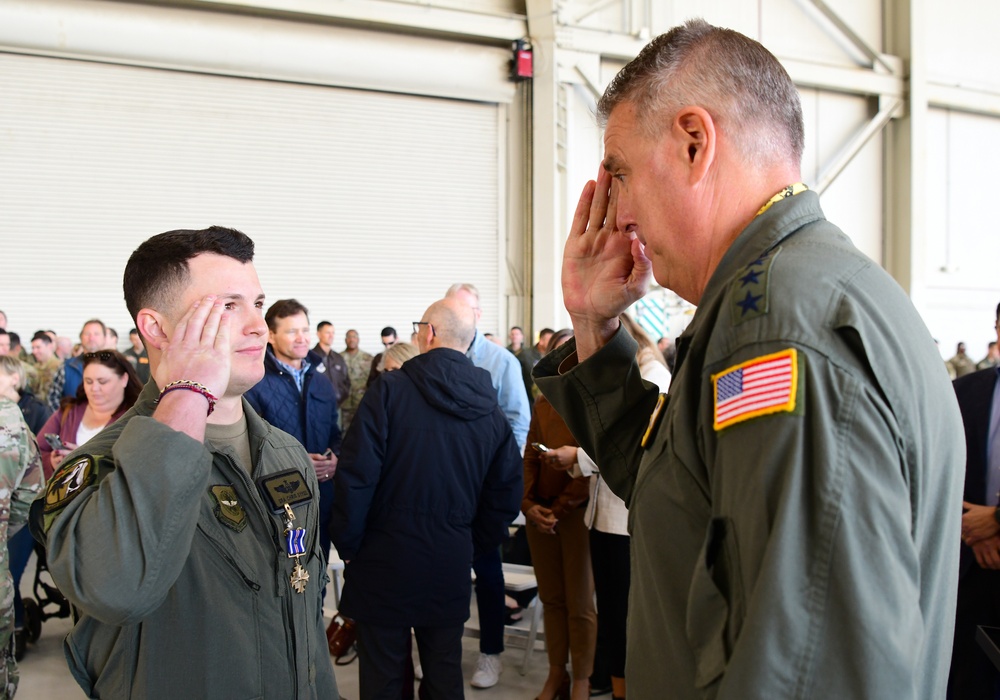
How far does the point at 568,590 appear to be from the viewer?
12.5ft

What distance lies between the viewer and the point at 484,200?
12.2 m

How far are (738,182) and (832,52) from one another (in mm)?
14587

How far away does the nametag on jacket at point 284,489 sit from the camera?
5.91 feet

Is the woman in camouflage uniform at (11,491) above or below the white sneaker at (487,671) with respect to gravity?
above

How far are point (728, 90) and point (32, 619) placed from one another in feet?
16.7

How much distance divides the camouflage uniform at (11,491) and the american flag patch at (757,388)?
10.4 feet

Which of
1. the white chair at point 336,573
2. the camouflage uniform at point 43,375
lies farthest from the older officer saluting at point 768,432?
the camouflage uniform at point 43,375

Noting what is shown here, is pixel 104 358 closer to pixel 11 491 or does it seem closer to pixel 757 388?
pixel 11 491

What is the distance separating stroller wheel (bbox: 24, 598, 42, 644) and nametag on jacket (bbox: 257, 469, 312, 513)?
373cm

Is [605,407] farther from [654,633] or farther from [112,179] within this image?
[112,179]

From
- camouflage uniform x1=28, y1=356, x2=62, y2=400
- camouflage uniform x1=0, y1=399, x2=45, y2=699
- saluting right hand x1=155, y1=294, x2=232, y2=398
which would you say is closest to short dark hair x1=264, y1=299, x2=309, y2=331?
camouflage uniform x1=0, y1=399, x2=45, y2=699

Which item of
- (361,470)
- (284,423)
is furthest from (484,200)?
(361,470)

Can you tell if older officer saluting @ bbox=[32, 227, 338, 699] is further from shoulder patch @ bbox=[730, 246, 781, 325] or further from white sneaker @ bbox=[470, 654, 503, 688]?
white sneaker @ bbox=[470, 654, 503, 688]

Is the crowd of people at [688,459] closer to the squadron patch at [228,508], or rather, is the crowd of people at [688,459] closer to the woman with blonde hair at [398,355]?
the squadron patch at [228,508]
